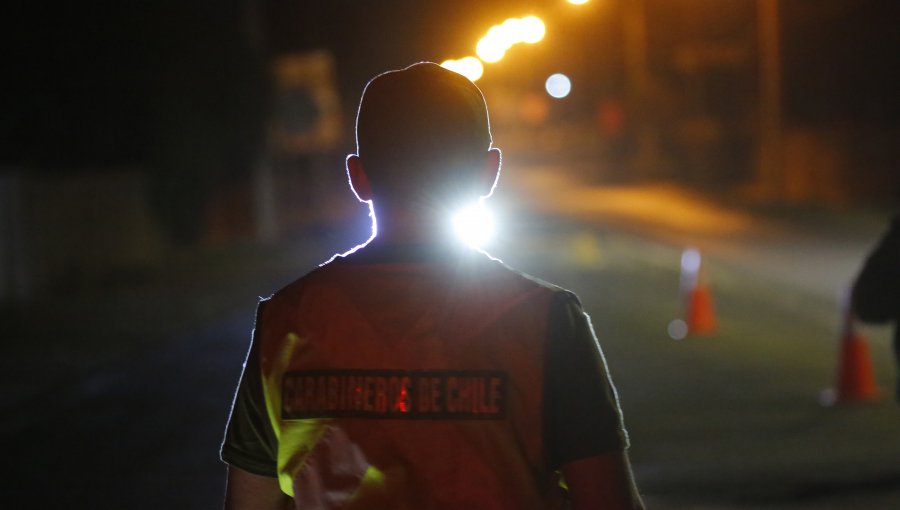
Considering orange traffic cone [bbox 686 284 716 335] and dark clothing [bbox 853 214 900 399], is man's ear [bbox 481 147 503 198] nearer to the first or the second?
dark clothing [bbox 853 214 900 399]

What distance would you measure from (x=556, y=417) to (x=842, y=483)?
20.8 feet

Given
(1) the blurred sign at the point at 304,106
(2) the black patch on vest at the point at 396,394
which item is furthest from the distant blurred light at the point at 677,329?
(1) the blurred sign at the point at 304,106

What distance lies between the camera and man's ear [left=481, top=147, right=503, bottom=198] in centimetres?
241

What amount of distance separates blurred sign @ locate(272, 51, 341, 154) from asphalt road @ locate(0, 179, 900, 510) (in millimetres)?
14317

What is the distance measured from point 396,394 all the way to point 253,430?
0.30 metres

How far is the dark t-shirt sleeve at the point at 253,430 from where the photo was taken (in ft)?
7.84

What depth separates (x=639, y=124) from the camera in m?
63.3

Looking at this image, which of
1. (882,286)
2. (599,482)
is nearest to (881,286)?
(882,286)

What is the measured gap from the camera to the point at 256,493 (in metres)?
2.41

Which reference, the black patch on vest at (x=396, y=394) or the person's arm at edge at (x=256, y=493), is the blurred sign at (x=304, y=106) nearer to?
the person's arm at edge at (x=256, y=493)

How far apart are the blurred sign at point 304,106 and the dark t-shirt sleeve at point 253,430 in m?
34.1

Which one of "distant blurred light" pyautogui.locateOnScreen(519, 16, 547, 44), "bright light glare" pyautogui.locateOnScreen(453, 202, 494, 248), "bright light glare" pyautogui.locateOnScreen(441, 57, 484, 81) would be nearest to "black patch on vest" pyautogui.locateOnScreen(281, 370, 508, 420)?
"bright light glare" pyautogui.locateOnScreen(453, 202, 494, 248)

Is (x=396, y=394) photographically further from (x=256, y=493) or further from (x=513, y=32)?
(x=513, y=32)

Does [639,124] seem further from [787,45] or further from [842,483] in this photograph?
[842,483]
